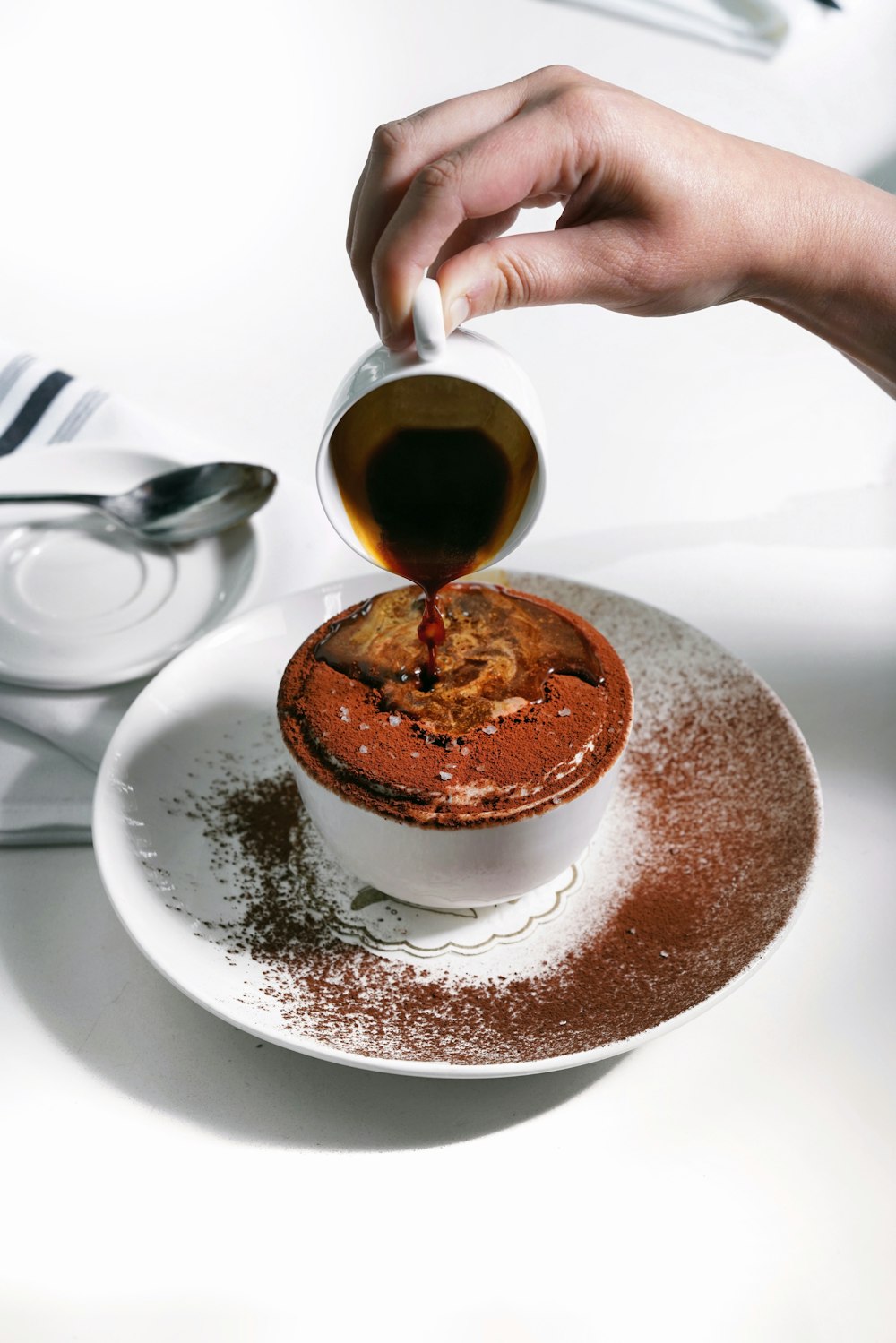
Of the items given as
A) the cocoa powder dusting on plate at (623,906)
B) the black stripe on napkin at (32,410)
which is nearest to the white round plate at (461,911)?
the cocoa powder dusting on plate at (623,906)

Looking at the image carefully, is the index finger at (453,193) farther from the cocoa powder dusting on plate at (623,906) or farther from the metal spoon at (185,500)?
the metal spoon at (185,500)

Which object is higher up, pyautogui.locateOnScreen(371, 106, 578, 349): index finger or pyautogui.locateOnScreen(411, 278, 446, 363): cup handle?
pyautogui.locateOnScreen(371, 106, 578, 349): index finger

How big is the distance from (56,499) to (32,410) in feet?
1.00

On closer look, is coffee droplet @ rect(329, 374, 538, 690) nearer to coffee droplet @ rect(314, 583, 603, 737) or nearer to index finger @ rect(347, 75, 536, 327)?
coffee droplet @ rect(314, 583, 603, 737)

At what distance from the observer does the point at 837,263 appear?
140 centimetres

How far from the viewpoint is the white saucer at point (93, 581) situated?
146 centimetres

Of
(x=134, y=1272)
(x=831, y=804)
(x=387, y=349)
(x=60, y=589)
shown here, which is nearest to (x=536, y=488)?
(x=387, y=349)

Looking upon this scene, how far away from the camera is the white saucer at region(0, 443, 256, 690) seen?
1.46 m

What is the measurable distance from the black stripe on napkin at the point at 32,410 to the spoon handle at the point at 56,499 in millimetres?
227

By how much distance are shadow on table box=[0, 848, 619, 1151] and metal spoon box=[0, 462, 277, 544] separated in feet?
2.24

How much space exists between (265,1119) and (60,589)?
0.86 meters

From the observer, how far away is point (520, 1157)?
99cm

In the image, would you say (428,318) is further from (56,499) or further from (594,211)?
(56,499)

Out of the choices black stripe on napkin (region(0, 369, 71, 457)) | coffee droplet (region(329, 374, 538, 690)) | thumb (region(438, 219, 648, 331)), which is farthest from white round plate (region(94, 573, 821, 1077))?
black stripe on napkin (region(0, 369, 71, 457))
